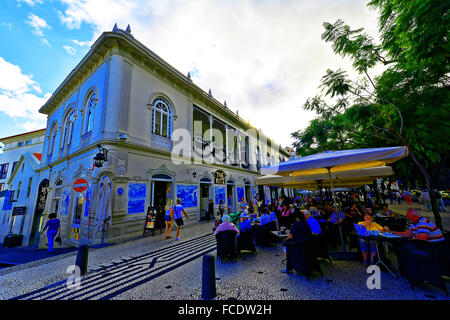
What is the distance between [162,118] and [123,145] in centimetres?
324

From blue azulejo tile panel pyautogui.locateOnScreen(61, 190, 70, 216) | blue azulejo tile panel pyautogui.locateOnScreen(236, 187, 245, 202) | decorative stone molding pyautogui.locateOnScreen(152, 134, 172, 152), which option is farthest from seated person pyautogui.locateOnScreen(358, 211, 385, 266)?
blue azulejo tile panel pyautogui.locateOnScreen(236, 187, 245, 202)

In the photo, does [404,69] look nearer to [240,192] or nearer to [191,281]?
[191,281]

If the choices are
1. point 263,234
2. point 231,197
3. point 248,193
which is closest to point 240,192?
point 231,197

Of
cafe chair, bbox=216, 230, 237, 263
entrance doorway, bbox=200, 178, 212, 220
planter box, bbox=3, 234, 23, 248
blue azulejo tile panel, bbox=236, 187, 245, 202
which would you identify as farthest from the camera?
blue azulejo tile panel, bbox=236, 187, 245, 202

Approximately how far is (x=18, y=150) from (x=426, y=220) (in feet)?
124

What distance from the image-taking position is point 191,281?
3545 mm

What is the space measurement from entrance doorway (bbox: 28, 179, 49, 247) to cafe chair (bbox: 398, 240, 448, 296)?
67.5 ft

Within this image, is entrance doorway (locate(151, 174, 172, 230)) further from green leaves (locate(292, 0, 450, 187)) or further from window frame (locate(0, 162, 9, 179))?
window frame (locate(0, 162, 9, 179))

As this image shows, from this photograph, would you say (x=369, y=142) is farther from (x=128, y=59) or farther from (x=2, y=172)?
(x=2, y=172)

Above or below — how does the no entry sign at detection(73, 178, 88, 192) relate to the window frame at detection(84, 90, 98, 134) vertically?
below

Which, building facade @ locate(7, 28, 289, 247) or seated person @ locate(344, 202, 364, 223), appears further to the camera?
building facade @ locate(7, 28, 289, 247)

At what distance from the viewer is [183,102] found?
12117 millimetres

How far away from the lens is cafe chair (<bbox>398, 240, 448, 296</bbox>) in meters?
2.64
